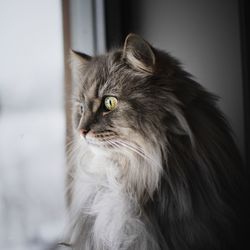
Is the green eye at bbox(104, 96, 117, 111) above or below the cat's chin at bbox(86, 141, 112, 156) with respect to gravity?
above

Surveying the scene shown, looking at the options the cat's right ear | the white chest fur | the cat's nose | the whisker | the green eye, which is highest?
the cat's right ear

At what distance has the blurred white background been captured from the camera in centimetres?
130

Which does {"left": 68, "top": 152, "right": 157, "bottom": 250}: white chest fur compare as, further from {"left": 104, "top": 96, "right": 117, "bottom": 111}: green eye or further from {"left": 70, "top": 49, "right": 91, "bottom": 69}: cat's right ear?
{"left": 70, "top": 49, "right": 91, "bottom": 69}: cat's right ear

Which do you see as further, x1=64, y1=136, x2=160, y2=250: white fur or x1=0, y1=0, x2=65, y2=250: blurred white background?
x1=0, y1=0, x2=65, y2=250: blurred white background

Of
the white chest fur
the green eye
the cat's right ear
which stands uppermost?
the cat's right ear

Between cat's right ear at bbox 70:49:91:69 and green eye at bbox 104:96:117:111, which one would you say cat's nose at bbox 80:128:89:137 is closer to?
green eye at bbox 104:96:117:111

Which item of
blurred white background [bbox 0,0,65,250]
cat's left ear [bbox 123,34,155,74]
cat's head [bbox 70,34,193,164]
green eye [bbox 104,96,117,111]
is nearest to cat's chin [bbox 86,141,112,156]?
cat's head [bbox 70,34,193,164]

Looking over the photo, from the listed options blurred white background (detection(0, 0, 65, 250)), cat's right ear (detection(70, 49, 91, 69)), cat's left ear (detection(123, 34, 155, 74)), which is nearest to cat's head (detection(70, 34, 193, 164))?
cat's left ear (detection(123, 34, 155, 74))

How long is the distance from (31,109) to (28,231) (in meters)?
0.42

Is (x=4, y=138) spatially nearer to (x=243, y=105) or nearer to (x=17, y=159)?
(x=17, y=159)

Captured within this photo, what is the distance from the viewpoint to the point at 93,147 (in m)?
1.10

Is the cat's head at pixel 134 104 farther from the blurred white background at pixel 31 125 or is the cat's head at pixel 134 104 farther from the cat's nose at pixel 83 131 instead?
the blurred white background at pixel 31 125

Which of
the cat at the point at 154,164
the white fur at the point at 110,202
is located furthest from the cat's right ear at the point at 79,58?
the white fur at the point at 110,202

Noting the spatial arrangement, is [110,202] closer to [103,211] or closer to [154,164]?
[103,211]
